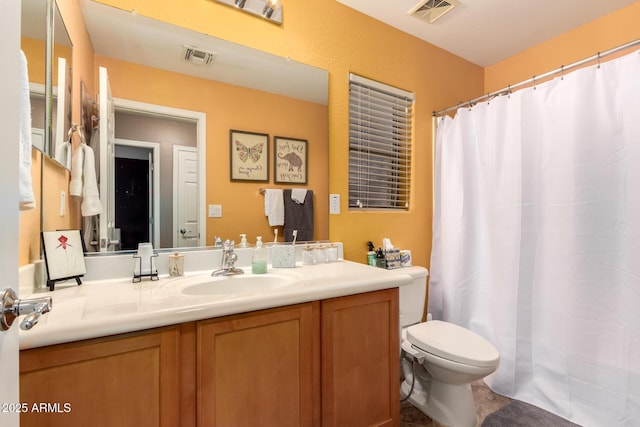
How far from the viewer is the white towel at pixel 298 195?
1.69 m

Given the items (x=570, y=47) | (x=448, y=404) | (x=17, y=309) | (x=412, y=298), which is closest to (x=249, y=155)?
(x=17, y=309)

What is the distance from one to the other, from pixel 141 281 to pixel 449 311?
1.95 metres

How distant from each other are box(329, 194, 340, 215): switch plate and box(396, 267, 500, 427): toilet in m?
0.61

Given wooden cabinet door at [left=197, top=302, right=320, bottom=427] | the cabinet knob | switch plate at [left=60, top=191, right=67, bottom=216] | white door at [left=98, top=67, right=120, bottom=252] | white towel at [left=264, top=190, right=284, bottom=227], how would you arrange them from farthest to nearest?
white towel at [left=264, top=190, right=284, bottom=227]
white door at [left=98, top=67, right=120, bottom=252]
switch plate at [left=60, top=191, right=67, bottom=216]
wooden cabinet door at [left=197, top=302, right=320, bottom=427]
the cabinet knob

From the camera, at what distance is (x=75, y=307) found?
2.82ft

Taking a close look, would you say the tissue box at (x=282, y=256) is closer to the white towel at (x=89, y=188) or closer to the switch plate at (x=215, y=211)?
the switch plate at (x=215, y=211)

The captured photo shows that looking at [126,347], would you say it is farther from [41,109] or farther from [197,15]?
[197,15]

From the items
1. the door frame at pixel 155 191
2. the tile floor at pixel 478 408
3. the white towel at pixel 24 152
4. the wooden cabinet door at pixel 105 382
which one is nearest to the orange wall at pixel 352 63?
the door frame at pixel 155 191

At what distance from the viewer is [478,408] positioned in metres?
1.66

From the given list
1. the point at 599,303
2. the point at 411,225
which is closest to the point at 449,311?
the point at 411,225

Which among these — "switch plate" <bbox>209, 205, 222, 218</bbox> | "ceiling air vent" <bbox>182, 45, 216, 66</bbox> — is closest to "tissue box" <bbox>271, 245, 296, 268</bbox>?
"switch plate" <bbox>209, 205, 222, 218</bbox>

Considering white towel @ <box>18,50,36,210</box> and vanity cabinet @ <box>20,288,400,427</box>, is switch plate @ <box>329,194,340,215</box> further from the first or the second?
white towel @ <box>18,50,36,210</box>

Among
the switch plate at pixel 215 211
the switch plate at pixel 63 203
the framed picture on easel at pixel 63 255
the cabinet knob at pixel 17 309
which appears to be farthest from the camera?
the switch plate at pixel 215 211

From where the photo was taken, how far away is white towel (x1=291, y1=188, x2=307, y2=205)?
5.56 feet
